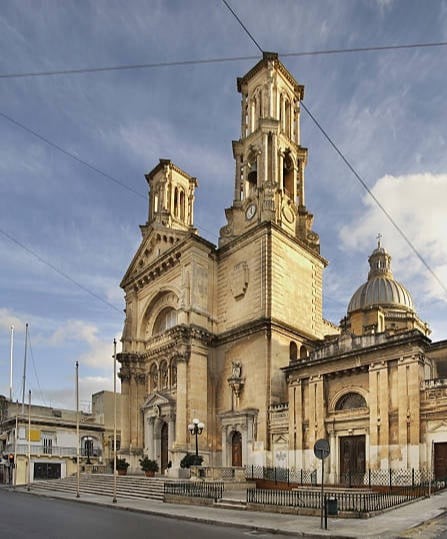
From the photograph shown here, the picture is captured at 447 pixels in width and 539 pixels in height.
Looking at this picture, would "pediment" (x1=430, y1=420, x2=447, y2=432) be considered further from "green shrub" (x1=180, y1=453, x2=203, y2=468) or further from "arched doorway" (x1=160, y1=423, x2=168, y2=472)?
"arched doorway" (x1=160, y1=423, x2=168, y2=472)

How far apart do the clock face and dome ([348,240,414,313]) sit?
16412 mm

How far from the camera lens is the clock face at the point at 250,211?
43.9 meters

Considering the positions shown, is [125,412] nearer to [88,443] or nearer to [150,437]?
[150,437]

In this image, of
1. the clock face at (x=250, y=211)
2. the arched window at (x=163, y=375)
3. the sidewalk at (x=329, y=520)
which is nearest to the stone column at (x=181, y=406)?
the arched window at (x=163, y=375)

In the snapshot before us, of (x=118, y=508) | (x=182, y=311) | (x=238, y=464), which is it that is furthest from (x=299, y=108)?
(x=118, y=508)

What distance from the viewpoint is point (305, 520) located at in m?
19.6

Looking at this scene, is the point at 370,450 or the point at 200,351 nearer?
the point at 370,450

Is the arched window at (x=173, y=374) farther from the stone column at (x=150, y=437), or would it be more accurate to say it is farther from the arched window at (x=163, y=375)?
the stone column at (x=150, y=437)

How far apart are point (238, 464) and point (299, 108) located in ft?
95.3

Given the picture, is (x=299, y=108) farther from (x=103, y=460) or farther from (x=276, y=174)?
(x=103, y=460)

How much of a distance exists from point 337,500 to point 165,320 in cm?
2946

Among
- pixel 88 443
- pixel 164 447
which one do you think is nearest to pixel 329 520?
pixel 164 447

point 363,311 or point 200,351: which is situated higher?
point 363,311

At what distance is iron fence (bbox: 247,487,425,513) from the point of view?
20.2 metres
